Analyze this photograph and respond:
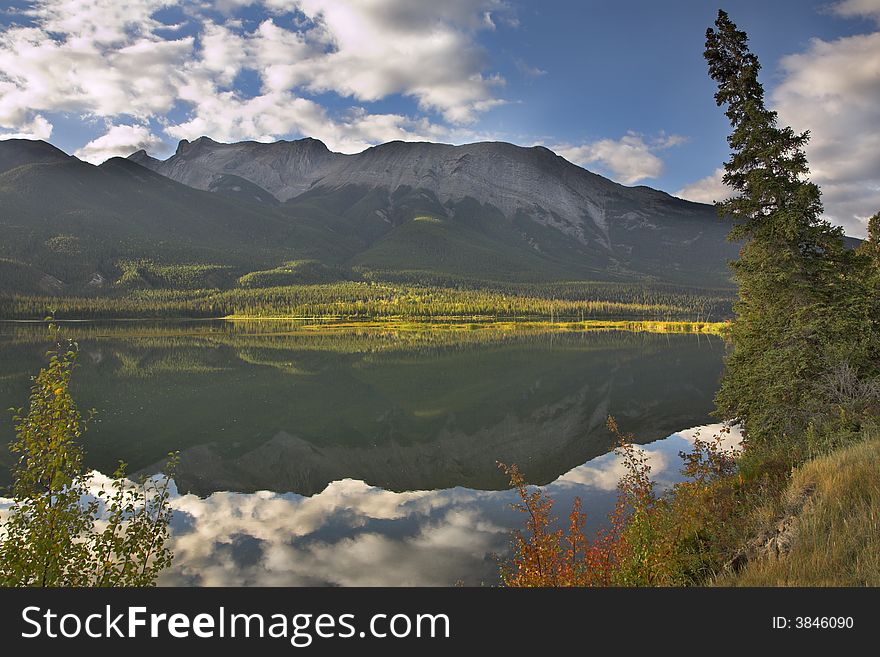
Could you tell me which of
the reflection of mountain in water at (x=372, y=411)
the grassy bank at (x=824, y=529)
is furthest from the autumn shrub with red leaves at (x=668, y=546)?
the reflection of mountain in water at (x=372, y=411)

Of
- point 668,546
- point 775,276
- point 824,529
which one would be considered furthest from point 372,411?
point 824,529

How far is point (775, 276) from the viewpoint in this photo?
74.2 feet

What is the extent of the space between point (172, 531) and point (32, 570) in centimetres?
1444

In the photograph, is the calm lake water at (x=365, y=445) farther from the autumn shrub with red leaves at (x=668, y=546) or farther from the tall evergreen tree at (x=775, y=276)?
the tall evergreen tree at (x=775, y=276)

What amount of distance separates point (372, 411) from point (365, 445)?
12.7 metres

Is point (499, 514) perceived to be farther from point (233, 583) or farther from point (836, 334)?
point (836, 334)

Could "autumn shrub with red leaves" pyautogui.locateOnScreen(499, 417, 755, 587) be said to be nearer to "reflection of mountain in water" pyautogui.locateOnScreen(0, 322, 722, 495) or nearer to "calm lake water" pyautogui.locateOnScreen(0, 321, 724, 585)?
"calm lake water" pyautogui.locateOnScreen(0, 321, 724, 585)

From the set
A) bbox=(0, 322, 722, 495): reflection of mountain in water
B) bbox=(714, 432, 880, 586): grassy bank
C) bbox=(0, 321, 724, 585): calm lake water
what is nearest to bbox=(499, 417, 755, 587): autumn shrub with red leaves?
bbox=(714, 432, 880, 586): grassy bank

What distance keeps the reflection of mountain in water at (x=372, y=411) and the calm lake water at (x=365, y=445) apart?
0.23 metres

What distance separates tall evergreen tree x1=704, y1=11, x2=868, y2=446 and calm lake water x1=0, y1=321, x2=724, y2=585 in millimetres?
8251

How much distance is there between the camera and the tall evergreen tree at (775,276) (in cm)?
1981
